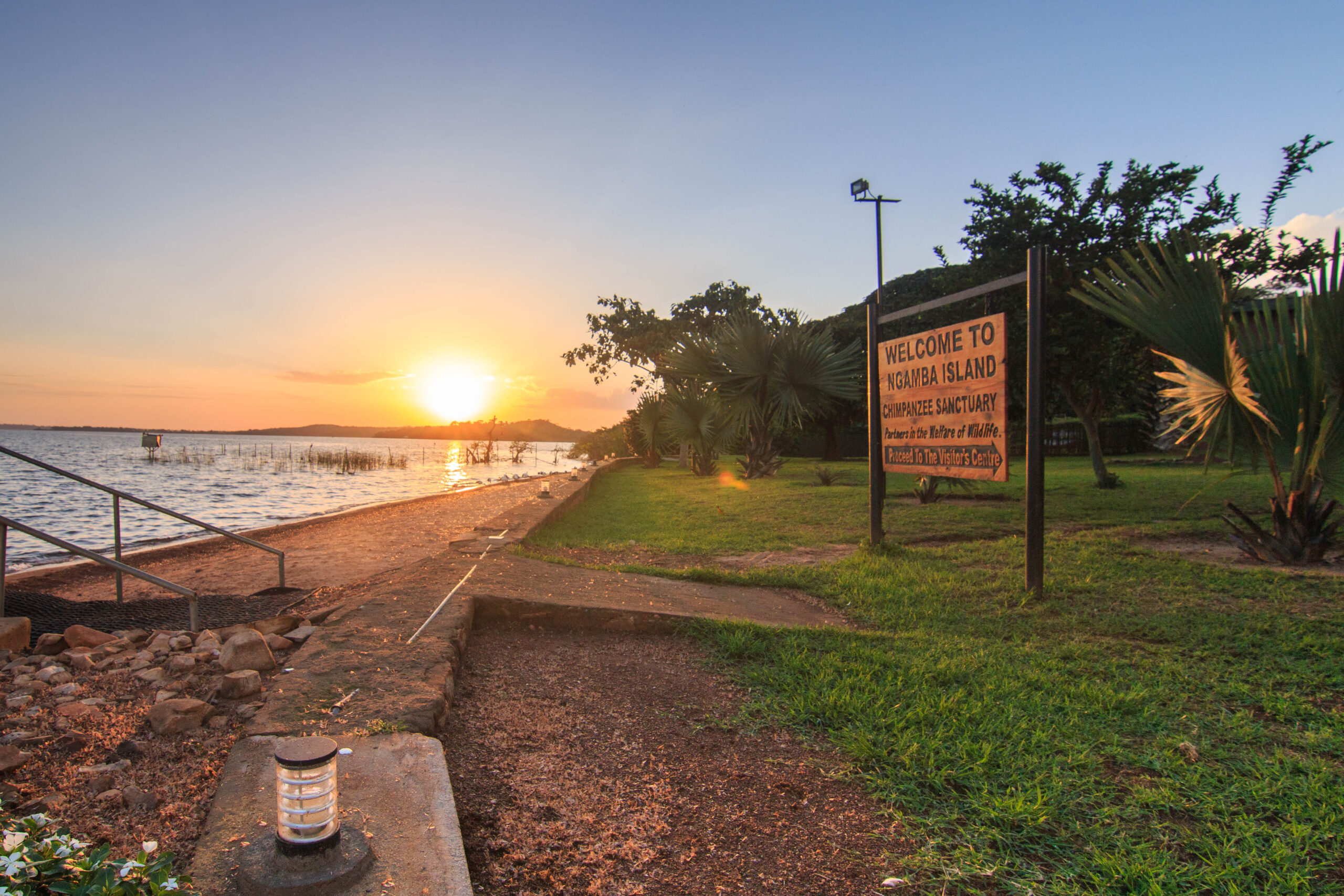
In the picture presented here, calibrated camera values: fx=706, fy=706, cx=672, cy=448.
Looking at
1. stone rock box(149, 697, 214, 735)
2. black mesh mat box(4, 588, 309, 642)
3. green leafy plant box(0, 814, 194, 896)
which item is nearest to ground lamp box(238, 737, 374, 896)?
green leafy plant box(0, 814, 194, 896)

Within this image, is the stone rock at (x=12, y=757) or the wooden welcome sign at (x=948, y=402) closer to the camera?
the stone rock at (x=12, y=757)

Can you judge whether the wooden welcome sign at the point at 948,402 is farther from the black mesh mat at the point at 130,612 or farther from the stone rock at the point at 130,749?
the black mesh mat at the point at 130,612

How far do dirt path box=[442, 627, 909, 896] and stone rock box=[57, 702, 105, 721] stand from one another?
4.33 feet

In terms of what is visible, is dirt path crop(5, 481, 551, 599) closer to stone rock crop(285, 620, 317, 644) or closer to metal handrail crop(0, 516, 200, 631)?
metal handrail crop(0, 516, 200, 631)

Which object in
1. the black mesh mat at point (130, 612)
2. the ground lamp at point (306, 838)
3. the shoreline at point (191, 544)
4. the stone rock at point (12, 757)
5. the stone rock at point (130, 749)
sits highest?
the ground lamp at point (306, 838)

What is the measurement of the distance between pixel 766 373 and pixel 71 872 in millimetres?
13417

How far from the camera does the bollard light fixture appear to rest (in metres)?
1.57

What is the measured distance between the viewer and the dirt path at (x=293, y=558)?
7043 mm

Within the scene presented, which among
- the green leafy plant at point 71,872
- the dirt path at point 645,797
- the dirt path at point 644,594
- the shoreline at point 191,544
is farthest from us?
the shoreline at point 191,544

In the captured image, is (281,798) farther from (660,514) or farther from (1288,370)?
(660,514)

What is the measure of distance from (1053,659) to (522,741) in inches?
107

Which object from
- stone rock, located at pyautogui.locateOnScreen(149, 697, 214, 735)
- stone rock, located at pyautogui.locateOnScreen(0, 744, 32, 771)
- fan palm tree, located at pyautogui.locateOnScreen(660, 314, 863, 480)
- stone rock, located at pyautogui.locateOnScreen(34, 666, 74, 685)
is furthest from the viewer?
fan palm tree, located at pyautogui.locateOnScreen(660, 314, 863, 480)

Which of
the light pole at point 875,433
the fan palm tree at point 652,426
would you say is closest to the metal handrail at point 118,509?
the light pole at point 875,433

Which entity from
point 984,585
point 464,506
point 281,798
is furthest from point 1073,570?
point 464,506
